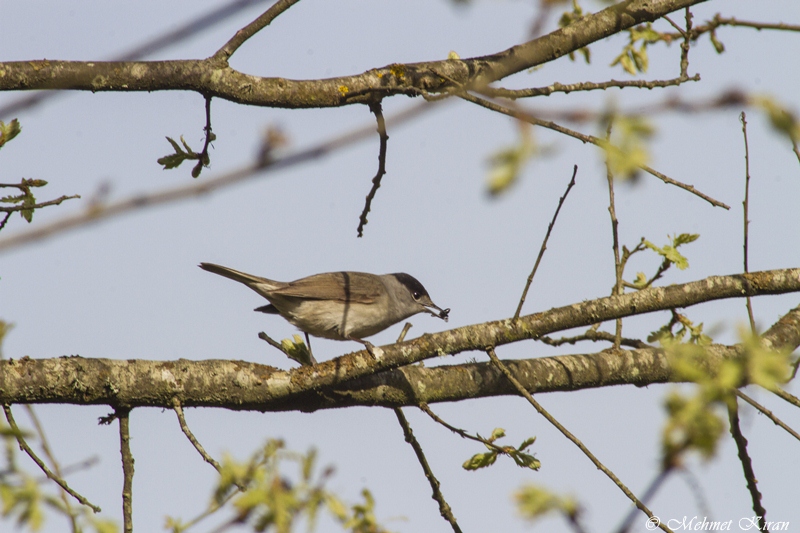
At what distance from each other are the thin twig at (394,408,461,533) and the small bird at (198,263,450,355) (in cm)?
218

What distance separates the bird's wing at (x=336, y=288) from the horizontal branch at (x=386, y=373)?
244 centimetres

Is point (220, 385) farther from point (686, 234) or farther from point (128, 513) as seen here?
point (686, 234)

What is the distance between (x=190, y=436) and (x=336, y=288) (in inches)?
141

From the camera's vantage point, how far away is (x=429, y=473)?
4781 millimetres

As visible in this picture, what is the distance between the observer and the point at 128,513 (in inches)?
149

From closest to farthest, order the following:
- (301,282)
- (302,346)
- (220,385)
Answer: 1. (220,385)
2. (302,346)
3. (301,282)

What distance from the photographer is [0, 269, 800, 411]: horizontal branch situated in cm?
416

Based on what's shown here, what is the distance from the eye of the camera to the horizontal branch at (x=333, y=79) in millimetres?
4117

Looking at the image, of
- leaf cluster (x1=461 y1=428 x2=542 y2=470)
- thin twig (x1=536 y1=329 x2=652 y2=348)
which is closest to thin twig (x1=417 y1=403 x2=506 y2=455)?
leaf cluster (x1=461 y1=428 x2=542 y2=470)

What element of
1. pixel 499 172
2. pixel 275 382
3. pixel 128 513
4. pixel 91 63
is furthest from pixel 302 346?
pixel 499 172

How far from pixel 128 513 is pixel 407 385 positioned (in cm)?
176

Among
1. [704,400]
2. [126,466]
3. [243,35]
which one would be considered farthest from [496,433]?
[704,400]

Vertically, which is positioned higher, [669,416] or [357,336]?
[357,336]

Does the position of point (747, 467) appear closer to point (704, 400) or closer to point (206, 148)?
point (704, 400)
